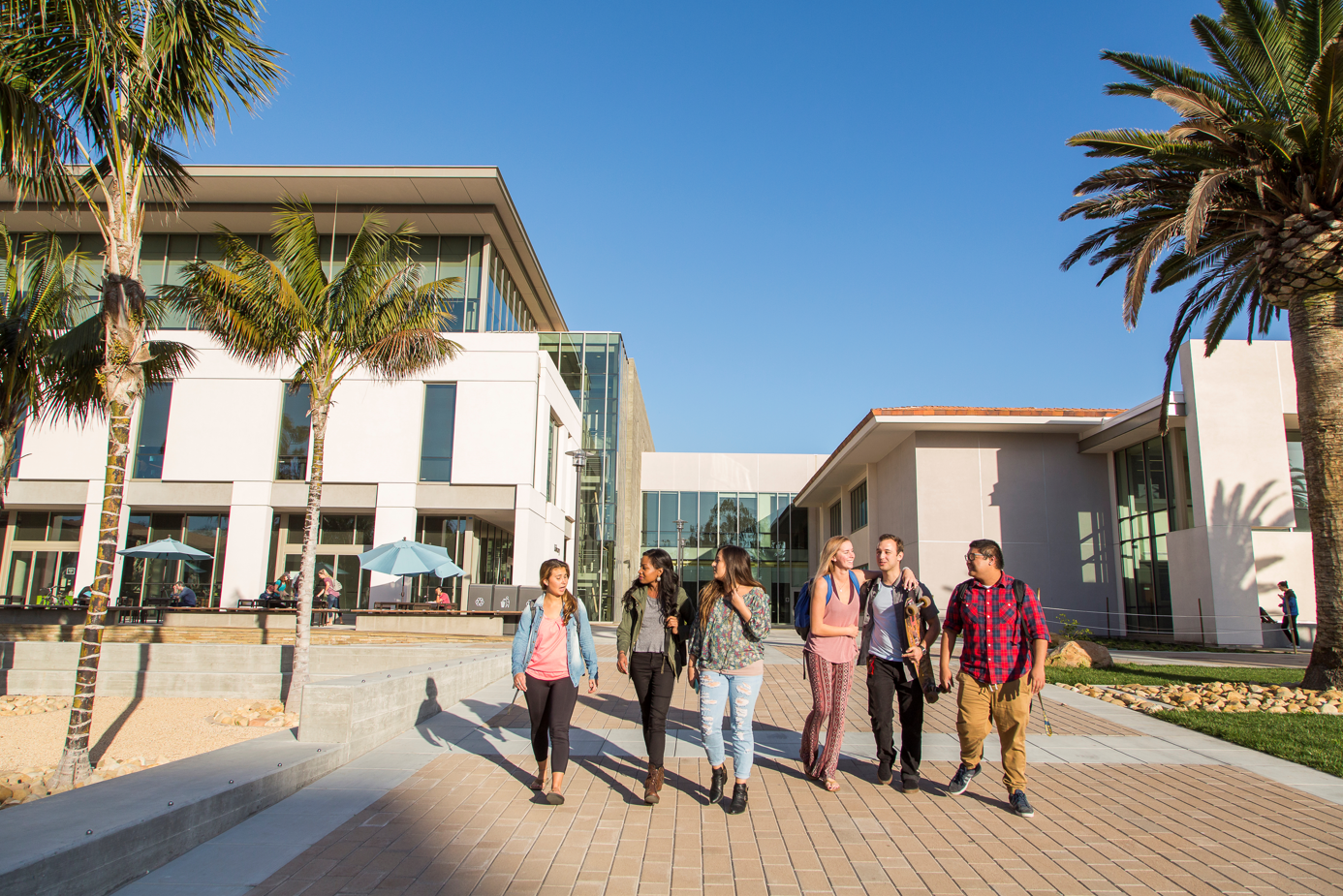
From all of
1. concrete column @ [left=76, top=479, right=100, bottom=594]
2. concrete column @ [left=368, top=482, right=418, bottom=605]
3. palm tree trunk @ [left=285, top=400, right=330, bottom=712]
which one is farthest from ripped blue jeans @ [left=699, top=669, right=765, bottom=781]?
concrete column @ [left=76, top=479, right=100, bottom=594]

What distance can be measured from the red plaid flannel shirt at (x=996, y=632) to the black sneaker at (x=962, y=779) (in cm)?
76

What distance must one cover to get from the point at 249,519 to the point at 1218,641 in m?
27.3

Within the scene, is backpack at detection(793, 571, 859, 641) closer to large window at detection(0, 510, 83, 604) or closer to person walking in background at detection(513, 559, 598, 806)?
person walking in background at detection(513, 559, 598, 806)

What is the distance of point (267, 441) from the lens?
1046 inches

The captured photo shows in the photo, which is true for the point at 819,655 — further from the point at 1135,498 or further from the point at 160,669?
the point at 1135,498

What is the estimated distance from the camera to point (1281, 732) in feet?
27.3

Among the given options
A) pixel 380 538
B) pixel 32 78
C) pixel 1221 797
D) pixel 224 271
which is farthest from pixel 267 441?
pixel 1221 797

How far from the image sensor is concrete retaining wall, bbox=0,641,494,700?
13414mm

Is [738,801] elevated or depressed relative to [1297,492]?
depressed

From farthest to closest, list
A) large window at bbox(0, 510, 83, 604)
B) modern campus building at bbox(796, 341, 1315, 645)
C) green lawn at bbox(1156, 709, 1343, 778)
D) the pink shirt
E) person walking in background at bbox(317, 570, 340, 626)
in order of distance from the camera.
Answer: large window at bbox(0, 510, 83, 604)
person walking in background at bbox(317, 570, 340, 626)
modern campus building at bbox(796, 341, 1315, 645)
green lawn at bbox(1156, 709, 1343, 778)
the pink shirt

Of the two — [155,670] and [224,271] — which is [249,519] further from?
[224,271]

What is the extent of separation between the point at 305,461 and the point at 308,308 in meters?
15.7

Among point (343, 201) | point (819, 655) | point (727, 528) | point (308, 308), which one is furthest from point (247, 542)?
point (727, 528)

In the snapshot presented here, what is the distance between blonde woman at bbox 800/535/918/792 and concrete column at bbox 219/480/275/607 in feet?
79.7
